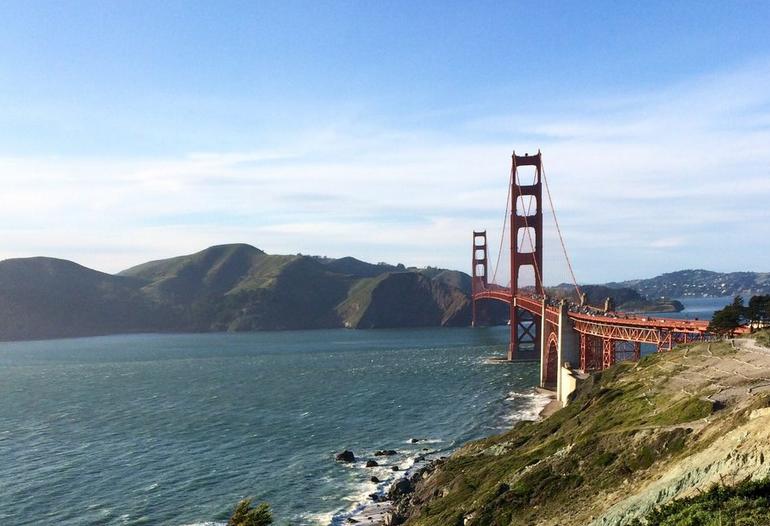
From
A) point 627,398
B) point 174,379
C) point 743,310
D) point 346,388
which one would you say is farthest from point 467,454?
point 174,379

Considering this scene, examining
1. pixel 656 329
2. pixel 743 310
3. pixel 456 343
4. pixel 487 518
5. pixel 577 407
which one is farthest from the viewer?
pixel 456 343

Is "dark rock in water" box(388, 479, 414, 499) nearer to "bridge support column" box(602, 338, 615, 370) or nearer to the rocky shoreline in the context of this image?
the rocky shoreline

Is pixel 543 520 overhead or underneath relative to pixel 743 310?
underneath

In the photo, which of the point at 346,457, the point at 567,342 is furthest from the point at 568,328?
the point at 346,457

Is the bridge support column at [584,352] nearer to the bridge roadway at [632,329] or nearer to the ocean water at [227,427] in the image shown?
the bridge roadway at [632,329]

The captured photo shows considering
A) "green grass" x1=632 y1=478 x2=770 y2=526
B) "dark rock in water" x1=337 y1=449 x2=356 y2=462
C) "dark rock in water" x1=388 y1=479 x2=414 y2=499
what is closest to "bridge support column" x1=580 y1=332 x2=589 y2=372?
"dark rock in water" x1=337 y1=449 x2=356 y2=462

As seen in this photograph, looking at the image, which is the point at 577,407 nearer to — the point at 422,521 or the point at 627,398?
the point at 627,398

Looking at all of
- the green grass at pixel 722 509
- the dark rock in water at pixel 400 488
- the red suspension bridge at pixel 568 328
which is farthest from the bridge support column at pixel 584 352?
the green grass at pixel 722 509
